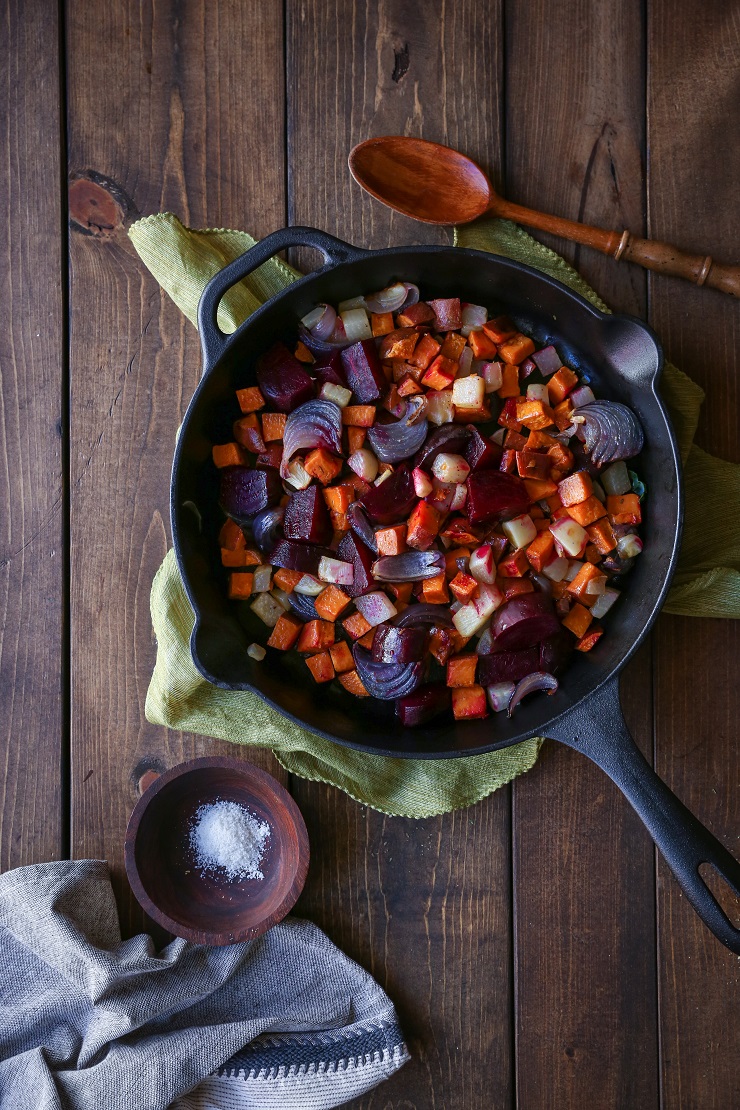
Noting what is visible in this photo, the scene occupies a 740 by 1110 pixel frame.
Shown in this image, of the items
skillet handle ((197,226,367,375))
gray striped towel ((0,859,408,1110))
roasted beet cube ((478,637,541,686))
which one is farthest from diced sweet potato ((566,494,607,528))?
gray striped towel ((0,859,408,1110))

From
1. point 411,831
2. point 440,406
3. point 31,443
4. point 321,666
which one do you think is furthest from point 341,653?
point 31,443

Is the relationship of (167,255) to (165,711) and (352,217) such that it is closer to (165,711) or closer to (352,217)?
(352,217)

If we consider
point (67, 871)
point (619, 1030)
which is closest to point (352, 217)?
point (67, 871)

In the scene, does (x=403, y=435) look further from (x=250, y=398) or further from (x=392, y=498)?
(x=250, y=398)

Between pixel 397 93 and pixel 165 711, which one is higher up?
pixel 397 93

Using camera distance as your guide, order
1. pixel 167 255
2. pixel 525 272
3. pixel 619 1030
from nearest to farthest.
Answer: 1. pixel 525 272
2. pixel 167 255
3. pixel 619 1030

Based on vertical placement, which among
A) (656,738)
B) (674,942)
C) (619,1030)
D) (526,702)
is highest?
(526,702)

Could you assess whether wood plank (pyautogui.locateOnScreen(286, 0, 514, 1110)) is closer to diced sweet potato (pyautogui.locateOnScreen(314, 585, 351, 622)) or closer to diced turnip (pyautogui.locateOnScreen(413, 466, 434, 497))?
diced sweet potato (pyautogui.locateOnScreen(314, 585, 351, 622))

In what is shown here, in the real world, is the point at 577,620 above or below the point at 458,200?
below
